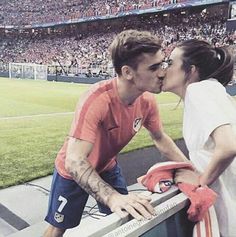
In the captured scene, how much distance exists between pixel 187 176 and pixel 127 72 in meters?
0.70

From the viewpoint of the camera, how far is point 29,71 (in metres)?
30.2

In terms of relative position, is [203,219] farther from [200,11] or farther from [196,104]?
[200,11]

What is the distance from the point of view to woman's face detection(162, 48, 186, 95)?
1.59m

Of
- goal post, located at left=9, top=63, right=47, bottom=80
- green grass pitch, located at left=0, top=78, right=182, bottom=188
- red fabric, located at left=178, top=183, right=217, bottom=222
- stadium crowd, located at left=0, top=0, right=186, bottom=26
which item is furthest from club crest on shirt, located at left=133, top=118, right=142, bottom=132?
stadium crowd, located at left=0, top=0, right=186, bottom=26

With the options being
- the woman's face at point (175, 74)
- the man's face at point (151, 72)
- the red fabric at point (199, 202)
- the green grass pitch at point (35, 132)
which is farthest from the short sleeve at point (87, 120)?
the green grass pitch at point (35, 132)

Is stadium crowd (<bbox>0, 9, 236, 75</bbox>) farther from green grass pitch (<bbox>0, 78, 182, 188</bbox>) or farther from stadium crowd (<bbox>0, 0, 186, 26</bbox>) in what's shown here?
green grass pitch (<bbox>0, 78, 182, 188</bbox>)

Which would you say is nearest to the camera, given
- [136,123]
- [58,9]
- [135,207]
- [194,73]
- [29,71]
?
[135,207]

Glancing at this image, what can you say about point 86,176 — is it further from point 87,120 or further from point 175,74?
point 175,74

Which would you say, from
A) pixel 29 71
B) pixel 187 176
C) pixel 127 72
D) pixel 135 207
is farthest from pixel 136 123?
pixel 29 71

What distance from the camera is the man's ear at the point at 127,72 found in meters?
1.85

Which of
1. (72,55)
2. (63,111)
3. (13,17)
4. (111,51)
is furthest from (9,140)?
(13,17)

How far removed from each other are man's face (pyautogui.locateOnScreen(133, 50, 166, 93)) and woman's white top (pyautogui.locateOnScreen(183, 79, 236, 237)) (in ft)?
1.39

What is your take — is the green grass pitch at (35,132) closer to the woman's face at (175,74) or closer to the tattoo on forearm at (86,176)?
the tattoo on forearm at (86,176)

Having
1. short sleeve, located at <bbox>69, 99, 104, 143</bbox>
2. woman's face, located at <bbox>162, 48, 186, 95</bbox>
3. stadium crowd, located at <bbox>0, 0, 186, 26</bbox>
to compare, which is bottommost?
stadium crowd, located at <bbox>0, 0, 186, 26</bbox>
